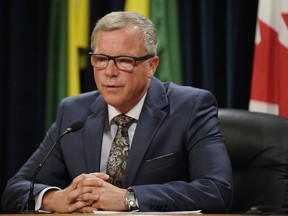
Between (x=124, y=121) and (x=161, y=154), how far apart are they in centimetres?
27

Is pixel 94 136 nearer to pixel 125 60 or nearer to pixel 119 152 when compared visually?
pixel 119 152

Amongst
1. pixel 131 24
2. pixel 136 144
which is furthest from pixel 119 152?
pixel 131 24

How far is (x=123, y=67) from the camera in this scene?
3133 millimetres

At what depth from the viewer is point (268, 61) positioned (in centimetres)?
427

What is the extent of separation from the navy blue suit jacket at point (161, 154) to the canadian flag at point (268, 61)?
98 cm

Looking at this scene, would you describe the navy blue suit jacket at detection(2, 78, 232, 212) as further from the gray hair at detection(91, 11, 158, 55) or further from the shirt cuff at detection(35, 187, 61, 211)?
the gray hair at detection(91, 11, 158, 55)

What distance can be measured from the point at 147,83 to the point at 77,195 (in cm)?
75

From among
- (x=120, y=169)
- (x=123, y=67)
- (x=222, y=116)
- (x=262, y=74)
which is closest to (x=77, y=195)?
(x=120, y=169)

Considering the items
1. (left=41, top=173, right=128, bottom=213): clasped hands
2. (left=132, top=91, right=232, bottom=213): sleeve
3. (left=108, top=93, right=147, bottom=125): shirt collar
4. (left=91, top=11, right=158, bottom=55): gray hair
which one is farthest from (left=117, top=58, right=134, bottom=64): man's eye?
(left=41, top=173, right=128, bottom=213): clasped hands

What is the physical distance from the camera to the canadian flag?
422 cm

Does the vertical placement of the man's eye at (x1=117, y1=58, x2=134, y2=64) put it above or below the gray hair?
below

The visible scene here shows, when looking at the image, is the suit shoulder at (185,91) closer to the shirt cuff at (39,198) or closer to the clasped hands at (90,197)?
the clasped hands at (90,197)

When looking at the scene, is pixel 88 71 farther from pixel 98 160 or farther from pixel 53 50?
pixel 98 160

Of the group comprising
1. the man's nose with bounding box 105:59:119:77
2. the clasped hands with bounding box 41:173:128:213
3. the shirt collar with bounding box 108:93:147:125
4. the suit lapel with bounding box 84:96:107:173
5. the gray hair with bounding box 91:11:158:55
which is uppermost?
the gray hair with bounding box 91:11:158:55
